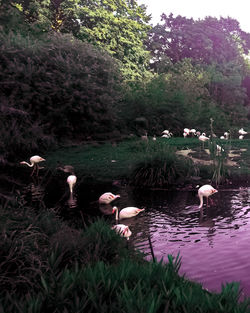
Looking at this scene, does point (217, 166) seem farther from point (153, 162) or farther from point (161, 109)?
point (161, 109)

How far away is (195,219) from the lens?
6.79 metres

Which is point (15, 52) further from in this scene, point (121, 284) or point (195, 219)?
point (121, 284)

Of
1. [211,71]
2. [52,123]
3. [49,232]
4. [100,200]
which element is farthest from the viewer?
[211,71]

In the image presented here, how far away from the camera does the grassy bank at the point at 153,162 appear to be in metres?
9.27

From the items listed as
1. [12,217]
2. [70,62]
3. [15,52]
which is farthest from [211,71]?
[12,217]

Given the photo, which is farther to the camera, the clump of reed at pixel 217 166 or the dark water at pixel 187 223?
the clump of reed at pixel 217 166

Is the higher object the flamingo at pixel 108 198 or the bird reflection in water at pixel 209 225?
the flamingo at pixel 108 198

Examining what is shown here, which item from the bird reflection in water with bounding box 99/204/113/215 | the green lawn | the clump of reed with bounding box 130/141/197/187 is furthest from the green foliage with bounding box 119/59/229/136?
the bird reflection in water with bounding box 99/204/113/215

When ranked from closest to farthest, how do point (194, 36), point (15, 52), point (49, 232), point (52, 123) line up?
point (49, 232) → point (15, 52) → point (52, 123) → point (194, 36)

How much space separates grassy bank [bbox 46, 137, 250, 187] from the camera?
365 inches

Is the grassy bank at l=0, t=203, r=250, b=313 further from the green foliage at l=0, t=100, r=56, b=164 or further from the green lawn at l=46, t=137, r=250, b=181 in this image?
the green lawn at l=46, t=137, r=250, b=181

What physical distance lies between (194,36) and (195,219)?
41653 mm

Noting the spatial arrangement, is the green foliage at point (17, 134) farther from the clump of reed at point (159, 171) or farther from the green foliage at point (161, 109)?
the green foliage at point (161, 109)

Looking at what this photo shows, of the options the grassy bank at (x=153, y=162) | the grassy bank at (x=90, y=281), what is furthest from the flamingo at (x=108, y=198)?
the grassy bank at (x=90, y=281)
